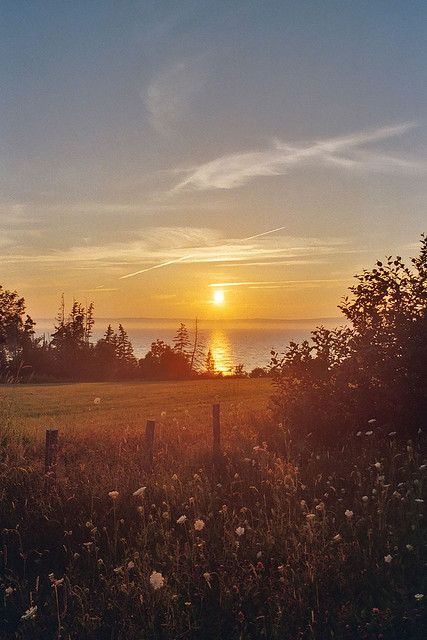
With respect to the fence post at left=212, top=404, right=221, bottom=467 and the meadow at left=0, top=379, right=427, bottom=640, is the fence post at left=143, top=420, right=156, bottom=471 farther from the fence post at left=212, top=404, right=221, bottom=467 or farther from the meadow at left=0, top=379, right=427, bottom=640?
the fence post at left=212, top=404, right=221, bottom=467

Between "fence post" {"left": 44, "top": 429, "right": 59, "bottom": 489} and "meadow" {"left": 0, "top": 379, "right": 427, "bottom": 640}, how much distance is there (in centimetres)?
17

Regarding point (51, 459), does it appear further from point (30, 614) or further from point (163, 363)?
point (163, 363)

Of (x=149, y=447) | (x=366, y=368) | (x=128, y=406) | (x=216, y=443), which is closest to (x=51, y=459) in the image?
(x=149, y=447)

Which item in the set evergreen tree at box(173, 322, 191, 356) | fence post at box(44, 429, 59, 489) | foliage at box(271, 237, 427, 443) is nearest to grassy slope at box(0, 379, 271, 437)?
foliage at box(271, 237, 427, 443)

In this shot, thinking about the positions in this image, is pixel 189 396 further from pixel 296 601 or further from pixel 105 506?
pixel 296 601

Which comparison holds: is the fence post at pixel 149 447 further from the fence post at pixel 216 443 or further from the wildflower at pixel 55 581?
the wildflower at pixel 55 581

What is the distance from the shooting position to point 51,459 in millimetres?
10273

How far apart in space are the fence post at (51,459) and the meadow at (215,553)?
168mm

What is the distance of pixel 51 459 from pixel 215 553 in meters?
4.10

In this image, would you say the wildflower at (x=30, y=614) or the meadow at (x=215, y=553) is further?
the meadow at (x=215, y=553)

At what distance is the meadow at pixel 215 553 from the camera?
598 cm

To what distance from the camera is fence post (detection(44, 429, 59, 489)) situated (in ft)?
32.9

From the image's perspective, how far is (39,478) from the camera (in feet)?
33.5

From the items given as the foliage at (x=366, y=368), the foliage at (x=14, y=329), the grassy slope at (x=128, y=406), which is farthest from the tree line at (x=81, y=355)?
the foliage at (x=366, y=368)
